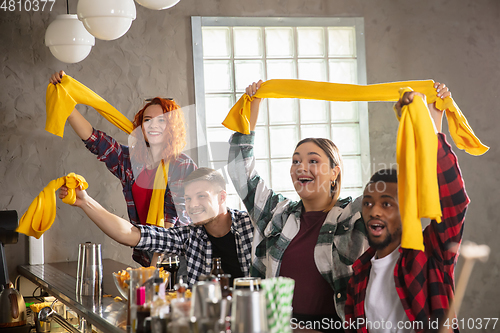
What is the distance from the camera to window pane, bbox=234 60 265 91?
3.86 m

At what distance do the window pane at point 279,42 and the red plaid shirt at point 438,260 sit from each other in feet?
8.30

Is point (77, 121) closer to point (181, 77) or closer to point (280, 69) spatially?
point (181, 77)

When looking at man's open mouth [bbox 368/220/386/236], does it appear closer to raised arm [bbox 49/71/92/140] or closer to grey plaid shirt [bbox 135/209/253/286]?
grey plaid shirt [bbox 135/209/253/286]

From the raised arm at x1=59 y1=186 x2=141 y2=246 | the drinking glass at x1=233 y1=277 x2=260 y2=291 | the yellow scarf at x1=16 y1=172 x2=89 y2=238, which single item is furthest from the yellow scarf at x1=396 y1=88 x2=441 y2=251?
the yellow scarf at x1=16 y1=172 x2=89 y2=238

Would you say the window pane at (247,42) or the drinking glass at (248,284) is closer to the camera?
Result: the drinking glass at (248,284)

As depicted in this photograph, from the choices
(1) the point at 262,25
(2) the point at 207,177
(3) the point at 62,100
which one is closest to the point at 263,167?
(1) the point at 262,25

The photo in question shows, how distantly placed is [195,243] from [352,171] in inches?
80.6

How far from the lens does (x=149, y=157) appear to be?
9.76 ft

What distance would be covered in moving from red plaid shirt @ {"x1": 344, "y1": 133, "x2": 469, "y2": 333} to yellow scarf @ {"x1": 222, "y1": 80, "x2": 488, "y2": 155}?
1.12ft

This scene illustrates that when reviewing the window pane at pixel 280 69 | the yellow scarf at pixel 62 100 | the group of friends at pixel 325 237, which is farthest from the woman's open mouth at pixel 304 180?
the window pane at pixel 280 69

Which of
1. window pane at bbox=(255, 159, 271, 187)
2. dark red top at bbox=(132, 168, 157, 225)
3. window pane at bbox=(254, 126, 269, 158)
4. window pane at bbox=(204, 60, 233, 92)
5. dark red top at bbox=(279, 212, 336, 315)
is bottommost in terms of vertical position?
dark red top at bbox=(279, 212, 336, 315)

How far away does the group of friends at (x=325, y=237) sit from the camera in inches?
61.9

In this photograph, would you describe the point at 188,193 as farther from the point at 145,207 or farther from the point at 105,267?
the point at 105,267

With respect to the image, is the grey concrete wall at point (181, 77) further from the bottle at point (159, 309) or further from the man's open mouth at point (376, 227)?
the bottle at point (159, 309)
